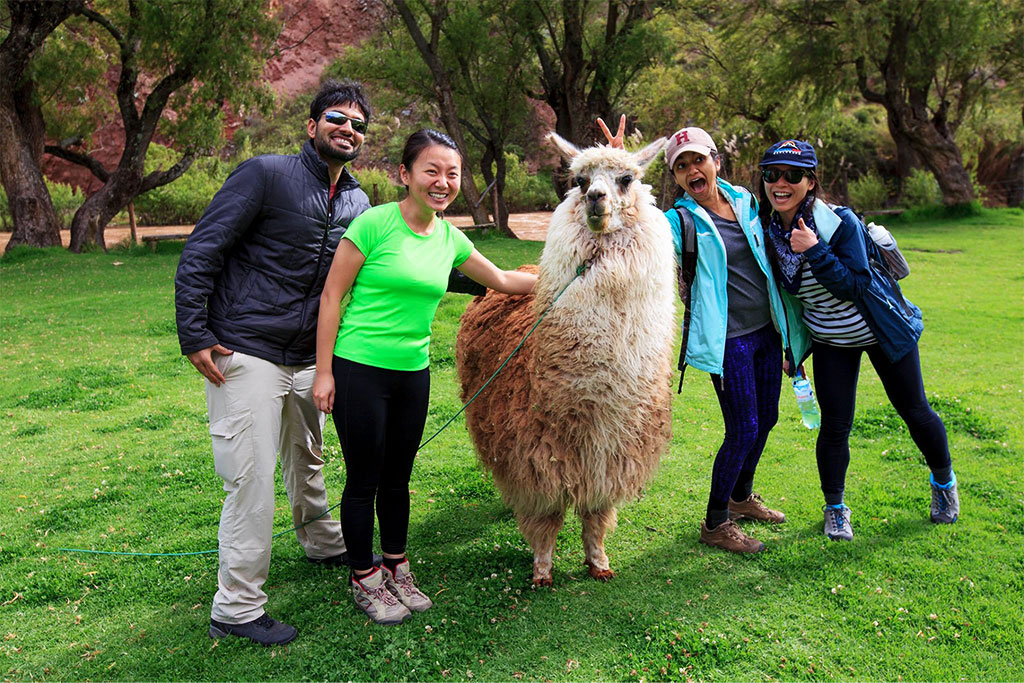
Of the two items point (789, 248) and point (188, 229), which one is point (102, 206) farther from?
point (789, 248)

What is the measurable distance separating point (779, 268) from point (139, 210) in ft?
81.1

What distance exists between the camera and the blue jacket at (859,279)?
10.3 feet

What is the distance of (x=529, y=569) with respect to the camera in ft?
11.1

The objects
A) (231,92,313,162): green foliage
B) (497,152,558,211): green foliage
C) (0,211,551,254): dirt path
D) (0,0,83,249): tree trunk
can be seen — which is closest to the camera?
(0,0,83,249): tree trunk

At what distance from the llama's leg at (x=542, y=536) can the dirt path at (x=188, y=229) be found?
14811mm

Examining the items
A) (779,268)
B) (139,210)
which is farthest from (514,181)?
(779,268)

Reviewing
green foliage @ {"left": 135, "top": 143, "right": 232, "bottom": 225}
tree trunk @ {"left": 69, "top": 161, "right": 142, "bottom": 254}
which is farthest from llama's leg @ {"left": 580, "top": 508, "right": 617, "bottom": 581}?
green foliage @ {"left": 135, "top": 143, "right": 232, "bottom": 225}

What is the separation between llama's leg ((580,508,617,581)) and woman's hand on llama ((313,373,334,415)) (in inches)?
50.6

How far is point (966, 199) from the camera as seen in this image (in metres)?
18.0

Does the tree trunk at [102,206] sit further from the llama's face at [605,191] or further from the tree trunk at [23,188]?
the llama's face at [605,191]

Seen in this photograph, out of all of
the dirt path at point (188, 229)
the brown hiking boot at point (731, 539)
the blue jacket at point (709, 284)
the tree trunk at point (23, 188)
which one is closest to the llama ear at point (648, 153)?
the blue jacket at point (709, 284)

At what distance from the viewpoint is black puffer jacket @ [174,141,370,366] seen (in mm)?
2570

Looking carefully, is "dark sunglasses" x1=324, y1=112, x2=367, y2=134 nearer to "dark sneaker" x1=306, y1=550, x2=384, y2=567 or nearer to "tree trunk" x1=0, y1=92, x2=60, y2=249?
"dark sneaker" x1=306, y1=550, x2=384, y2=567

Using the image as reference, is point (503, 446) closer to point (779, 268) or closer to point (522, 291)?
point (522, 291)
